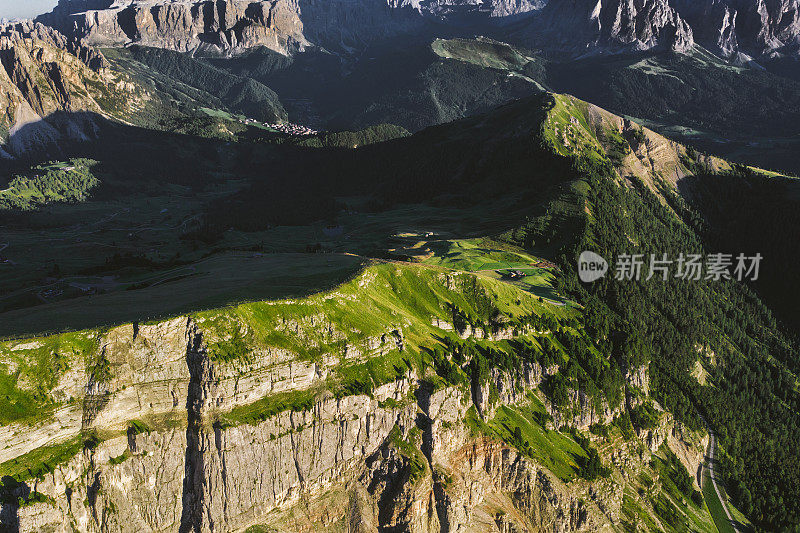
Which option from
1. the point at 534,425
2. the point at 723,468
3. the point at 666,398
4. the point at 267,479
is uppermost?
the point at 267,479

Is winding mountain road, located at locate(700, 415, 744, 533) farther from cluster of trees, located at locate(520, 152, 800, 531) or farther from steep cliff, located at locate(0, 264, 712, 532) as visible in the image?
steep cliff, located at locate(0, 264, 712, 532)

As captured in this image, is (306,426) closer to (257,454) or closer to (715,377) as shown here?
(257,454)

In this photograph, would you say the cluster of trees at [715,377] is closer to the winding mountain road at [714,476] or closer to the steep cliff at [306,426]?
the winding mountain road at [714,476]

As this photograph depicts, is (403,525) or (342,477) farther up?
(342,477)

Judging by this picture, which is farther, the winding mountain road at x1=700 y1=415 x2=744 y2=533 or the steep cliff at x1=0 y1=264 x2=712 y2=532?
the winding mountain road at x1=700 y1=415 x2=744 y2=533

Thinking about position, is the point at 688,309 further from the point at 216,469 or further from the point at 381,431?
the point at 216,469

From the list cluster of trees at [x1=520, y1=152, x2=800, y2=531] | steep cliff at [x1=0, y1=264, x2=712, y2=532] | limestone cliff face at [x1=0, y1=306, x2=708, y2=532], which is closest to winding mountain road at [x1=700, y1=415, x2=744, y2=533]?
cluster of trees at [x1=520, y1=152, x2=800, y2=531]

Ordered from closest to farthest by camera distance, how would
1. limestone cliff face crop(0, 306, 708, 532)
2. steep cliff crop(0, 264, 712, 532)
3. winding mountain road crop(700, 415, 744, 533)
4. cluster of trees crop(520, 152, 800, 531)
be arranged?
steep cliff crop(0, 264, 712, 532) < limestone cliff face crop(0, 306, 708, 532) < winding mountain road crop(700, 415, 744, 533) < cluster of trees crop(520, 152, 800, 531)

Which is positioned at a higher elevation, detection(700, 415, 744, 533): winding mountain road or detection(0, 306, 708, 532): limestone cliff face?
detection(0, 306, 708, 532): limestone cliff face

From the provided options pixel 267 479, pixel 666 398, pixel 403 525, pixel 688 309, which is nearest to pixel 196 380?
pixel 267 479

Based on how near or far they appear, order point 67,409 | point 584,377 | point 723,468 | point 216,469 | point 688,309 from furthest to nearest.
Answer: point 688,309, point 723,468, point 584,377, point 216,469, point 67,409

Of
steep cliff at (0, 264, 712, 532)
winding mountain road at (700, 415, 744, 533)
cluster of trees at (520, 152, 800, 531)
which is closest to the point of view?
steep cliff at (0, 264, 712, 532)
